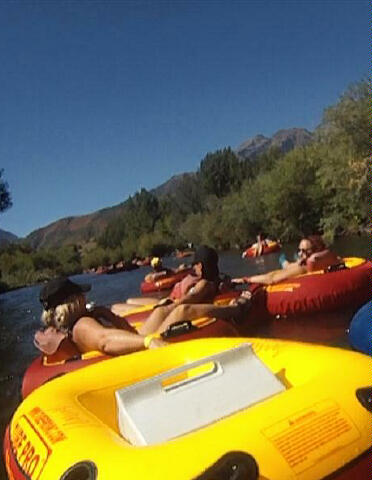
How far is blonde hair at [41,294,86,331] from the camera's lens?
465 cm

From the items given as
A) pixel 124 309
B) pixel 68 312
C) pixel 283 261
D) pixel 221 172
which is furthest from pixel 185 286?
pixel 221 172

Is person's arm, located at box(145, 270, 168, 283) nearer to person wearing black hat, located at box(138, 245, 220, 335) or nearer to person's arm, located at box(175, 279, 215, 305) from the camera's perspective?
person wearing black hat, located at box(138, 245, 220, 335)

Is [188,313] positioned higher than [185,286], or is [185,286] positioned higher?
[185,286]

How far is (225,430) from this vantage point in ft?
7.29

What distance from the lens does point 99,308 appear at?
4879 mm

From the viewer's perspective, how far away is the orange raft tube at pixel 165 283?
1356 centimetres

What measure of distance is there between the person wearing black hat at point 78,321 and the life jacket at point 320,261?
3458 millimetres

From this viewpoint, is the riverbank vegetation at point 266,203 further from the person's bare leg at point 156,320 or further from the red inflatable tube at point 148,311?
the person's bare leg at point 156,320

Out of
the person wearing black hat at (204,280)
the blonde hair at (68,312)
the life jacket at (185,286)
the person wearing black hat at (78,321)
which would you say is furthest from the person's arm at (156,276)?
the blonde hair at (68,312)

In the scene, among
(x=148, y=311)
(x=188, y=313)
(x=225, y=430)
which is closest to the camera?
(x=225, y=430)

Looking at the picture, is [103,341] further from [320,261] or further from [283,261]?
[283,261]

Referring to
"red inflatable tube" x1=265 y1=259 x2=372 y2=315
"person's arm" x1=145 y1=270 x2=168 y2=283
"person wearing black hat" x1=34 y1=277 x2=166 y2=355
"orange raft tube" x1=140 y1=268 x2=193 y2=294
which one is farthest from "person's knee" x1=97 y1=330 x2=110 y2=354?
"person's arm" x1=145 y1=270 x2=168 y2=283

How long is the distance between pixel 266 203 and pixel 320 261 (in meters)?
28.6

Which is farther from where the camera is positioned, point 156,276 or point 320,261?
point 156,276
